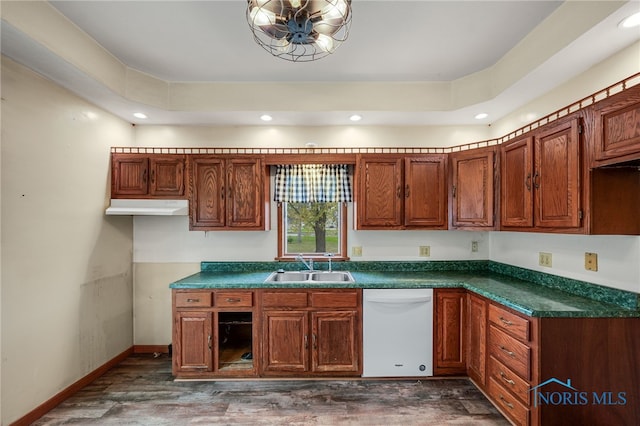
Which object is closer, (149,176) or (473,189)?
(473,189)

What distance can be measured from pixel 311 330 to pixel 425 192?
5.57 ft

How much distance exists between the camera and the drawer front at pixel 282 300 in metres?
2.55

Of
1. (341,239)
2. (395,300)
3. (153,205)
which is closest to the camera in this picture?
(395,300)

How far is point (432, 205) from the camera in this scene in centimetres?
286

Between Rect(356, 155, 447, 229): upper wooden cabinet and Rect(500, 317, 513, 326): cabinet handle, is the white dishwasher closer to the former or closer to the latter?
Rect(500, 317, 513, 326): cabinet handle

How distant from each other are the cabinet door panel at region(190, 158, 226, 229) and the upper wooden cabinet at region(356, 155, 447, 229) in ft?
4.56

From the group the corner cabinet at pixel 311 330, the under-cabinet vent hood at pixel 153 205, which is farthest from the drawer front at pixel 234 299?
the under-cabinet vent hood at pixel 153 205

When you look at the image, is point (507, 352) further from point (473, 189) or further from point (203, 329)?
point (203, 329)

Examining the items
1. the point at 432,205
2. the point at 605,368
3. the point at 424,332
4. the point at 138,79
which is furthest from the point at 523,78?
the point at 138,79

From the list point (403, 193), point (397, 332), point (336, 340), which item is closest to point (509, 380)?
point (397, 332)

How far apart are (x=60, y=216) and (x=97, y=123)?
0.93m

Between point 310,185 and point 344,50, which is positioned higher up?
point 344,50

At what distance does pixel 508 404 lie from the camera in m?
2.01

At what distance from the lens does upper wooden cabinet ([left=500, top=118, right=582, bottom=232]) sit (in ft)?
5.92
